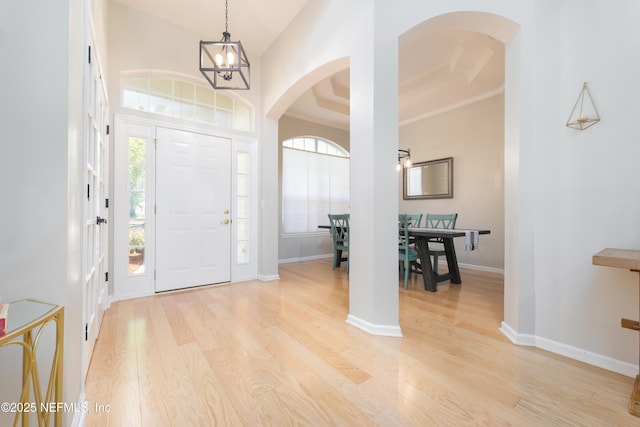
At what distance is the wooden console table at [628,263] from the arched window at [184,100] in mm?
3864

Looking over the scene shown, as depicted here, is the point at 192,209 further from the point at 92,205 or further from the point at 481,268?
the point at 481,268

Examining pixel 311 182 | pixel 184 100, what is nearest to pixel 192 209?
pixel 184 100

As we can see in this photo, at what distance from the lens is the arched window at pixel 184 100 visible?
312cm

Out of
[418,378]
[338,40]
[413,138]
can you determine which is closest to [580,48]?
[338,40]

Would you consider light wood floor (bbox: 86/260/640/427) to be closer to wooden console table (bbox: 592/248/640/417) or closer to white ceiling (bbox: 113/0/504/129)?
wooden console table (bbox: 592/248/640/417)

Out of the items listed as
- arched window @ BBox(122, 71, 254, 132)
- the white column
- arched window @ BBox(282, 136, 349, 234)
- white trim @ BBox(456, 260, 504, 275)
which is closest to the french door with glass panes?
arched window @ BBox(122, 71, 254, 132)

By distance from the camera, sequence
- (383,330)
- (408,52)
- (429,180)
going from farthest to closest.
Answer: (429,180)
(408,52)
(383,330)

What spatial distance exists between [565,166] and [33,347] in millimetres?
2910

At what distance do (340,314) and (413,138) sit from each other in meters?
4.39

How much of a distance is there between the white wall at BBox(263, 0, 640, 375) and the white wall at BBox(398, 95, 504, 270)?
8.20ft

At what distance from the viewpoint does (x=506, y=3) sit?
202cm

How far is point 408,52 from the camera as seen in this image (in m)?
3.54

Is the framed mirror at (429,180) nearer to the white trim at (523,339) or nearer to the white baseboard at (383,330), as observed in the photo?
the white trim at (523,339)

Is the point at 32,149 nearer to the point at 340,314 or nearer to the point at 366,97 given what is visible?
the point at 366,97
